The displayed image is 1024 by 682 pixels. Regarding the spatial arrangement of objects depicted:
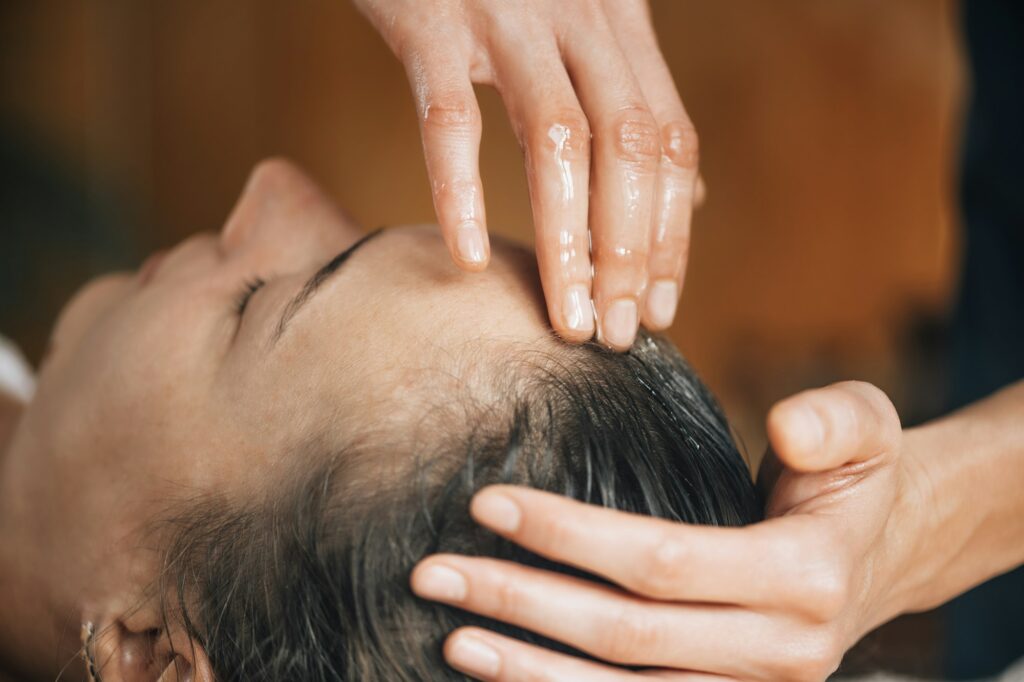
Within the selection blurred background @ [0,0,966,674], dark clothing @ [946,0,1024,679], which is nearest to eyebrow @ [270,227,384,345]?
dark clothing @ [946,0,1024,679]

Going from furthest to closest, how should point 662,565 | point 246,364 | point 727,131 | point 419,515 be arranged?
point 727,131
point 246,364
point 419,515
point 662,565

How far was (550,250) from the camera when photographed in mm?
728

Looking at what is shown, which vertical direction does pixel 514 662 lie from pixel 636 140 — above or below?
below

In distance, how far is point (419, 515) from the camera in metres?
0.67

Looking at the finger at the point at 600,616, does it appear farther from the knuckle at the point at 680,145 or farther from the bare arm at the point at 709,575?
the knuckle at the point at 680,145

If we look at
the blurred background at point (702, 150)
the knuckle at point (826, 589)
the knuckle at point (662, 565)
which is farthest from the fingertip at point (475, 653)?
the blurred background at point (702, 150)

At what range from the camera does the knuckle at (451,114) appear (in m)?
0.74

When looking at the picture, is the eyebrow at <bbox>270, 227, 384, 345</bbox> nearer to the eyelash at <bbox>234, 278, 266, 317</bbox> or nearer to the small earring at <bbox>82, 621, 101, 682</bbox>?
the eyelash at <bbox>234, 278, 266, 317</bbox>

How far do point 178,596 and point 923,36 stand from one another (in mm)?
3040

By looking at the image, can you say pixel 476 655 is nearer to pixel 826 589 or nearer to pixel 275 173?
pixel 826 589

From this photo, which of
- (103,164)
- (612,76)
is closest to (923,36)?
(612,76)

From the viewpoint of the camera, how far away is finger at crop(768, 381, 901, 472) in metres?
0.57

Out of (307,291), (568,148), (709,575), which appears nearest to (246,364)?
(307,291)

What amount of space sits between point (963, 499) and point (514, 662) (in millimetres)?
470
